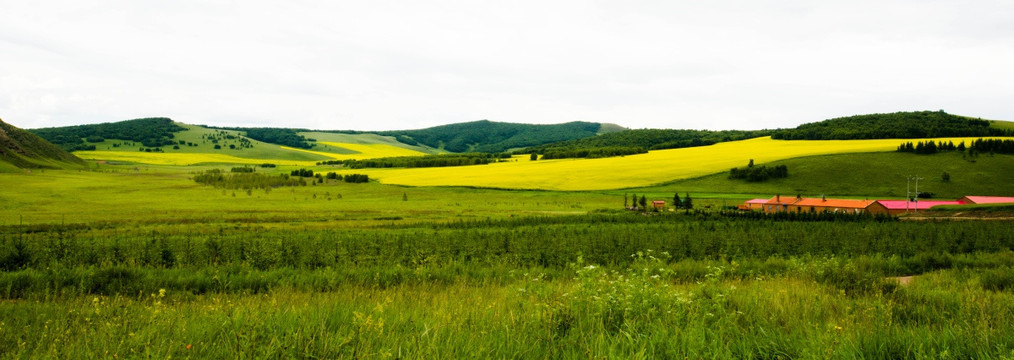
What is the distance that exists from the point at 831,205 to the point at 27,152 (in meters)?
176

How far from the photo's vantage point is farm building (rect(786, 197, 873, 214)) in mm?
61231

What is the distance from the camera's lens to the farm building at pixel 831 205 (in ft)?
201

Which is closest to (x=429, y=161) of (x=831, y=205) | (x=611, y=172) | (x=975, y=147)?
(x=611, y=172)

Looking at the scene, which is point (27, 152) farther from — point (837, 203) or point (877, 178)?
point (877, 178)

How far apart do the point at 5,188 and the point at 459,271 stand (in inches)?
3466

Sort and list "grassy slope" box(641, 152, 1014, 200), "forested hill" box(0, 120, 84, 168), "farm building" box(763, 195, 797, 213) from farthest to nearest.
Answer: "forested hill" box(0, 120, 84, 168) < "grassy slope" box(641, 152, 1014, 200) < "farm building" box(763, 195, 797, 213)

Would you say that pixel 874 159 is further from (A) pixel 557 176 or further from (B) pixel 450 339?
(B) pixel 450 339

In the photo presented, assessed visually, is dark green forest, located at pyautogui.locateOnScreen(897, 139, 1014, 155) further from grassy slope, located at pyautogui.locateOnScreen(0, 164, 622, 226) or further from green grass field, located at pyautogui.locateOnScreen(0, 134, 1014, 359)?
green grass field, located at pyautogui.locateOnScreen(0, 134, 1014, 359)

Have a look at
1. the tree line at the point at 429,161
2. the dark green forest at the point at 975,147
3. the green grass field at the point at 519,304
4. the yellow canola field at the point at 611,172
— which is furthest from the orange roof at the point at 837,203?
the tree line at the point at 429,161

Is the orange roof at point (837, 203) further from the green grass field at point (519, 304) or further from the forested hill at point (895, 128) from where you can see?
the forested hill at point (895, 128)

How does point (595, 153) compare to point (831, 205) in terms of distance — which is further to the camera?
point (595, 153)

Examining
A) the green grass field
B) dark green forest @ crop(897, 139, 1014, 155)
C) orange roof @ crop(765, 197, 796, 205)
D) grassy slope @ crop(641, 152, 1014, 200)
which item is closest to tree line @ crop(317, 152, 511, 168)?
grassy slope @ crop(641, 152, 1014, 200)

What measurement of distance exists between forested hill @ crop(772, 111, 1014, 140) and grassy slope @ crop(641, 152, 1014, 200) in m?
45.3

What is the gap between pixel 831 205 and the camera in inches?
2562
